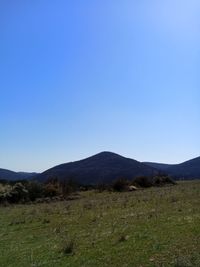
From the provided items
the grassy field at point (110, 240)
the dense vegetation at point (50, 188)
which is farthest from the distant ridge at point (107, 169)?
the grassy field at point (110, 240)

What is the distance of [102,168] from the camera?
118188mm

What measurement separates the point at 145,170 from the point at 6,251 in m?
97.8

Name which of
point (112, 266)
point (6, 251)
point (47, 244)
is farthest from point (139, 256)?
point (6, 251)

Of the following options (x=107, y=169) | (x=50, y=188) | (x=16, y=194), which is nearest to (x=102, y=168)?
(x=107, y=169)

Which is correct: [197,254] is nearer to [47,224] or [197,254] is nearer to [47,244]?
[47,244]

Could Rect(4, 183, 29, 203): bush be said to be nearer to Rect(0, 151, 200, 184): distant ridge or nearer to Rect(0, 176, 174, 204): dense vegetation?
Rect(0, 176, 174, 204): dense vegetation

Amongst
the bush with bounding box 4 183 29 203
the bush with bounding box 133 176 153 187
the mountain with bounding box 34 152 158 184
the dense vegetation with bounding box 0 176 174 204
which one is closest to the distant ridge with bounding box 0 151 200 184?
the mountain with bounding box 34 152 158 184

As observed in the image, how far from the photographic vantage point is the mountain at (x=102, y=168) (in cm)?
10700

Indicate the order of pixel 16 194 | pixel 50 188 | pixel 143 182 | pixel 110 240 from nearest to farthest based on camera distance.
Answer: pixel 110 240 < pixel 16 194 < pixel 50 188 < pixel 143 182

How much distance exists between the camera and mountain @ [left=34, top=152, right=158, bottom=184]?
107 meters

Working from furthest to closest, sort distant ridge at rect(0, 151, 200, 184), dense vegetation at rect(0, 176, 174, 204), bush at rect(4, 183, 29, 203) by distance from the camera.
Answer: distant ridge at rect(0, 151, 200, 184) < dense vegetation at rect(0, 176, 174, 204) < bush at rect(4, 183, 29, 203)

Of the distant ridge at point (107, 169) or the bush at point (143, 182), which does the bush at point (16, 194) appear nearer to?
the bush at point (143, 182)

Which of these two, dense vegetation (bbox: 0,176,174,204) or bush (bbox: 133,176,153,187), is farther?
bush (bbox: 133,176,153,187)

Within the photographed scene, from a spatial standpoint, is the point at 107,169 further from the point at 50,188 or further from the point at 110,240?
the point at 110,240
